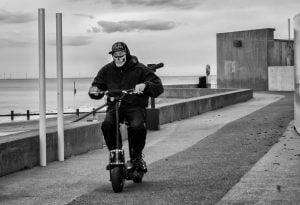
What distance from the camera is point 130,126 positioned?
7.41 meters

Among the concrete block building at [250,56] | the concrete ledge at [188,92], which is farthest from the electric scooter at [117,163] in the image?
the concrete block building at [250,56]

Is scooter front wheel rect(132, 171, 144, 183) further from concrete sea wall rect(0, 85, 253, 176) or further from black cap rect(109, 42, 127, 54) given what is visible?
concrete sea wall rect(0, 85, 253, 176)

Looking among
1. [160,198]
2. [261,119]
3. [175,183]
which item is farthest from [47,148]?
[261,119]

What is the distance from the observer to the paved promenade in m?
6.76

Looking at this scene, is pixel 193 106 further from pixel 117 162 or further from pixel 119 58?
→ pixel 117 162

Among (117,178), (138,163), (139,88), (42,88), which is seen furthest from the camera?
(42,88)

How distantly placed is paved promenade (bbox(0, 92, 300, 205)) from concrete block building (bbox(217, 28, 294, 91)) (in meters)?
33.2

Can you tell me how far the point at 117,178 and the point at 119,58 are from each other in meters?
1.38

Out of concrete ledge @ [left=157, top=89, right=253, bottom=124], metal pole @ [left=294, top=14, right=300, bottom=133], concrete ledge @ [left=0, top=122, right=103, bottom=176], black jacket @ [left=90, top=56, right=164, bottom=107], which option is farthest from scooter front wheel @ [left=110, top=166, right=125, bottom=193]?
concrete ledge @ [left=157, top=89, right=253, bottom=124]

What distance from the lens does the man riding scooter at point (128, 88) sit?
7.32 metres

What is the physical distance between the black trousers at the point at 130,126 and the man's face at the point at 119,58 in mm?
503

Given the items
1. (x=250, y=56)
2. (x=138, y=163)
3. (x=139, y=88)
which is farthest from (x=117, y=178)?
(x=250, y=56)

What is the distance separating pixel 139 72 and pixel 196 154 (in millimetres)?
3422

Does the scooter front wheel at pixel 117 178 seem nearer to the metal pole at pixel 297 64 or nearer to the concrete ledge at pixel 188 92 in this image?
the metal pole at pixel 297 64
